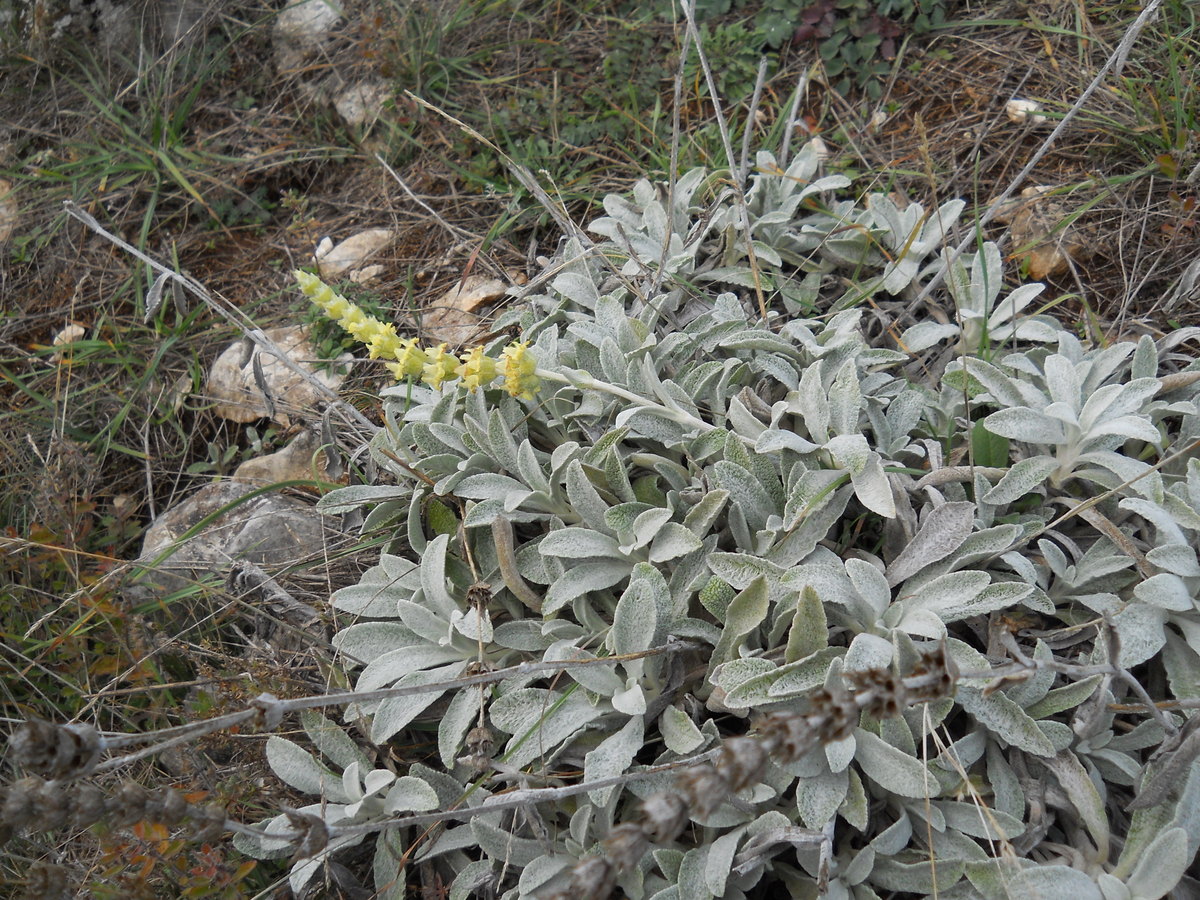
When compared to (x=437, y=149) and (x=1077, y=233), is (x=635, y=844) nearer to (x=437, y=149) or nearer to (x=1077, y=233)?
(x=1077, y=233)

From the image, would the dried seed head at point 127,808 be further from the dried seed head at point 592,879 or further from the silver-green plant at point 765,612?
the dried seed head at point 592,879

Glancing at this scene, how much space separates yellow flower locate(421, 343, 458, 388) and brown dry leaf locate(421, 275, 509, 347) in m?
0.82

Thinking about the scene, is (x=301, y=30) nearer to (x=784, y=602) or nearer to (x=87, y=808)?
(x=784, y=602)

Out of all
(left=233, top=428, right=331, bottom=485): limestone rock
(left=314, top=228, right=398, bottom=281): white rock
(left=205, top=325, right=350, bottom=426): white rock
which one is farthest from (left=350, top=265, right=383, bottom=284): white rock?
(left=233, top=428, right=331, bottom=485): limestone rock

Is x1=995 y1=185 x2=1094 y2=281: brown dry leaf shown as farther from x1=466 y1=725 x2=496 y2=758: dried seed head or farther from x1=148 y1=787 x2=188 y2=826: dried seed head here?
x1=148 y1=787 x2=188 y2=826: dried seed head

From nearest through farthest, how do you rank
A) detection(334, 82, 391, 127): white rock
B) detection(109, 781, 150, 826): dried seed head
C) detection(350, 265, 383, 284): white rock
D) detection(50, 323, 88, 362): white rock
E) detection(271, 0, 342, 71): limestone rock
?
1. detection(109, 781, 150, 826): dried seed head
2. detection(350, 265, 383, 284): white rock
3. detection(50, 323, 88, 362): white rock
4. detection(334, 82, 391, 127): white rock
5. detection(271, 0, 342, 71): limestone rock

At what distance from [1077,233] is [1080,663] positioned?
1.44 metres

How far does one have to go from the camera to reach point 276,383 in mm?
2953

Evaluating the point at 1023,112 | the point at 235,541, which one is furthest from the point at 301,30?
the point at 1023,112

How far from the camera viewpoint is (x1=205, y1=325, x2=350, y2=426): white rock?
9.28 ft

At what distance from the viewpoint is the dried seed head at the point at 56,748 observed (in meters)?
1.06

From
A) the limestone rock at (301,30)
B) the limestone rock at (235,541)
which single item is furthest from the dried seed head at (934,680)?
the limestone rock at (301,30)

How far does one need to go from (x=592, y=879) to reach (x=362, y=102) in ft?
10.9

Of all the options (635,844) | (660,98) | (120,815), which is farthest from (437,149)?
(635,844)
